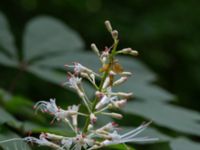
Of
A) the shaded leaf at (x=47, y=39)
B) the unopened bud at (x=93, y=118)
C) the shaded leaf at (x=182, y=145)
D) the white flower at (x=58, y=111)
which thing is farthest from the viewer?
the shaded leaf at (x=47, y=39)

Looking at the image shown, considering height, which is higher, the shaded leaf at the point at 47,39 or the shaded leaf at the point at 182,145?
the shaded leaf at the point at 47,39

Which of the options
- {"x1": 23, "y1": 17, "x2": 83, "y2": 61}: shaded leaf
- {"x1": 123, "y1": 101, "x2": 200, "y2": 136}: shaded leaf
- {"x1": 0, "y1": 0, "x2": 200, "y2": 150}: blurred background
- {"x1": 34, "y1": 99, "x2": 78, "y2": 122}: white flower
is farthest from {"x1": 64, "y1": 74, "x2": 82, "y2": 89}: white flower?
{"x1": 0, "y1": 0, "x2": 200, "y2": 150}: blurred background

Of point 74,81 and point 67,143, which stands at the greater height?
point 74,81

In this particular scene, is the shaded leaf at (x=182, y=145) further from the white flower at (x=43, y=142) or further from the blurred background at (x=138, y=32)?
the blurred background at (x=138, y=32)

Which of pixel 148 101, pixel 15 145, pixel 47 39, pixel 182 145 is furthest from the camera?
pixel 47 39

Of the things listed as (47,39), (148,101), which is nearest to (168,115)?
(148,101)

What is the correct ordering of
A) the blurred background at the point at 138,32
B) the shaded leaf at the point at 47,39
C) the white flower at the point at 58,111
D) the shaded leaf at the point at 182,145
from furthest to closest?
the blurred background at the point at 138,32 → the shaded leaf at the point at 47,39 → the shaded leaf at the point at 182,145 → the white flower at the point at 58,111

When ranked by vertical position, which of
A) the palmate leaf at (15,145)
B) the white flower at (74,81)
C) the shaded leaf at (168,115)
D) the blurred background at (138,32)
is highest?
the blurred background at (138,32)

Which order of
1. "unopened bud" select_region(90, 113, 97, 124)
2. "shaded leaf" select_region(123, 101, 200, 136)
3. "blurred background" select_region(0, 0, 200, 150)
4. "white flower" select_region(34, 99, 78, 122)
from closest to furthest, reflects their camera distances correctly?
"unopened bud" select_region(90, 113, 97, 124) → "white flower" select_region(34, 99, 78, 122) → "shaded leaf" select_region(123, 101, 200, 136) → "blurred background" select_region(0, 0, 200, 150)

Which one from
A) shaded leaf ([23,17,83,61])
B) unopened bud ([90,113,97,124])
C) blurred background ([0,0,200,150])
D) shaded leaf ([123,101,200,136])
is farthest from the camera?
blurred background ([0,0,200,150])

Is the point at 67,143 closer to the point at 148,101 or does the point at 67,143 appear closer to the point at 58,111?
the point at 58,111

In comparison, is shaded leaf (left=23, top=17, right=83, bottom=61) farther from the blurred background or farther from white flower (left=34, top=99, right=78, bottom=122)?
white flower (left=34, top=99, right=78, bottom=122)

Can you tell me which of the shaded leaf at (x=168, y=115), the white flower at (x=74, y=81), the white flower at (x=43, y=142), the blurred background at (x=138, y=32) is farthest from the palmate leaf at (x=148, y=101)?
the blurred background at (x=138, y=32)
